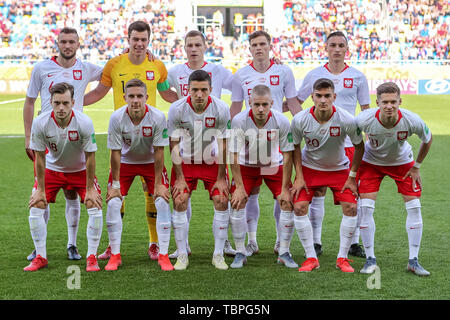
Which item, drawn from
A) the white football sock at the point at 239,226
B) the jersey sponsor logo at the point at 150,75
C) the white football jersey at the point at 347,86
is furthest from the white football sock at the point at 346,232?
the jersey sponsor logo at the point at 150,75

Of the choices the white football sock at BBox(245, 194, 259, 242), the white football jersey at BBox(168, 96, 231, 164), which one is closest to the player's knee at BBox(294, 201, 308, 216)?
the white football sock at BBox(245, 194, 259, 242)

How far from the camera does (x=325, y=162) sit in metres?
6.16

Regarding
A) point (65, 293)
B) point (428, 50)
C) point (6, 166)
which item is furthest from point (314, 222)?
point (428, 50)

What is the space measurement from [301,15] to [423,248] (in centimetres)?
3021

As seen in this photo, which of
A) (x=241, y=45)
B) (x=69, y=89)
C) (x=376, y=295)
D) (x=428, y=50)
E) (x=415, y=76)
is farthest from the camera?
(x=241, y=45)

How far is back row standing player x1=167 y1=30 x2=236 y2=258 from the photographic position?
665 cm

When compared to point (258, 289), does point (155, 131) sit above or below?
above

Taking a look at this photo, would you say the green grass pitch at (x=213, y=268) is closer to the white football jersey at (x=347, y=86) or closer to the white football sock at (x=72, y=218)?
the white football sock at (x=72, y=218)

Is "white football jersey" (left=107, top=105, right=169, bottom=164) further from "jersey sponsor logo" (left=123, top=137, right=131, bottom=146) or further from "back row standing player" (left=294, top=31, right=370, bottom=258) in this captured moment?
"back row standing player" (left=294, top=31, right=370, bottom=258)

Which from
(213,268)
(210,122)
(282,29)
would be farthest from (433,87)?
(213,268)

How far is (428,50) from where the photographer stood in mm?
31438

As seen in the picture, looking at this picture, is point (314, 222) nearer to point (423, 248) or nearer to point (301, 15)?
point (423, 248)

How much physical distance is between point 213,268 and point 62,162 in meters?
1.74

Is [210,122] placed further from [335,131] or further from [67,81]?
[67,81]
